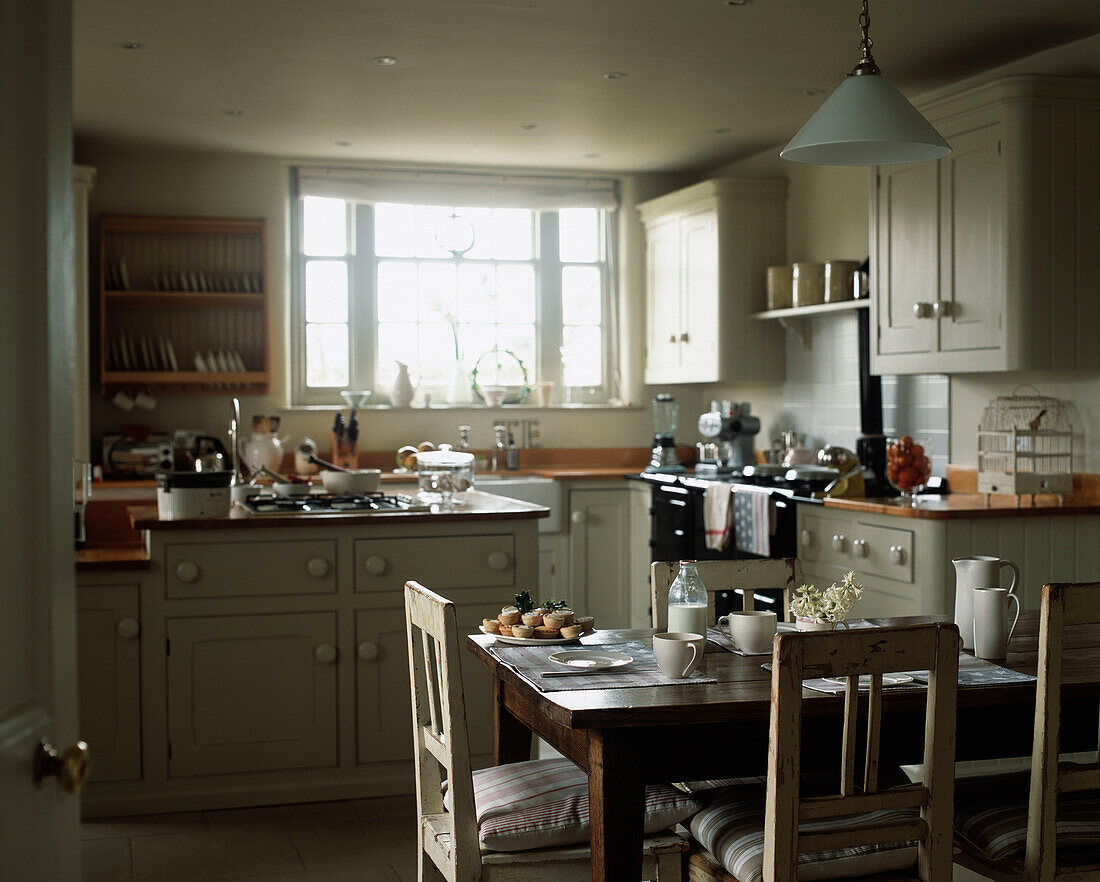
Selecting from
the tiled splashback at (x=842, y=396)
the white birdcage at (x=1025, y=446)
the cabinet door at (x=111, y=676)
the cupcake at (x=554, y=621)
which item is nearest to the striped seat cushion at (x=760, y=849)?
the cupcake at (x=554, y=621)

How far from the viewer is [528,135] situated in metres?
5.98

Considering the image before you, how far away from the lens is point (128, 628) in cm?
374

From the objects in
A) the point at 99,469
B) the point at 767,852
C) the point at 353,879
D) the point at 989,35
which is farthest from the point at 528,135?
the point at 767,852

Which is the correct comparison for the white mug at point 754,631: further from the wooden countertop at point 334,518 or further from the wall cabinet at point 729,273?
the wall cabinet at point 729,273

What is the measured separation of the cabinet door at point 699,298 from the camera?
6255 mm

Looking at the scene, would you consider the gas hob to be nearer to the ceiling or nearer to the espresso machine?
the ceiling

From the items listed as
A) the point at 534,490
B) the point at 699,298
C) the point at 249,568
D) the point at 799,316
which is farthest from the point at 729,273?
the point at 249,568

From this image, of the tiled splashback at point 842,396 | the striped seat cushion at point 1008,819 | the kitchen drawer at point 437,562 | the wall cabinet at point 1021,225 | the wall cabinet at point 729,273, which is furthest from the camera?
the wall cabinet at point 729,273

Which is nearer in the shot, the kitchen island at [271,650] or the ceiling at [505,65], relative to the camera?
the kitchen island at [271,650]

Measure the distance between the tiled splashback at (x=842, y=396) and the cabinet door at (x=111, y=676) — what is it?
Answer: 3300 millimetres

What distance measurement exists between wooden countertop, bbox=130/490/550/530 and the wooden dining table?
1.58 meters

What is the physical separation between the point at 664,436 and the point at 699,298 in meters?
0.76

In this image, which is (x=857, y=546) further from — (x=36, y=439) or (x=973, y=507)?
(x=36, y=439)

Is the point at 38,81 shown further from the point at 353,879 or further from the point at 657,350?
the point at 657,350
